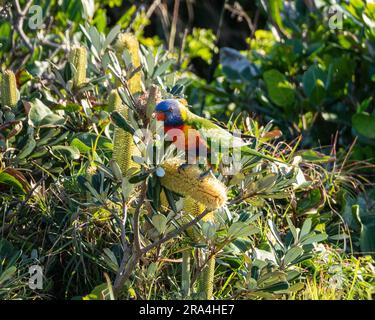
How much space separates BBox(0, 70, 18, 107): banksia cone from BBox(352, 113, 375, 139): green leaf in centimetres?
183

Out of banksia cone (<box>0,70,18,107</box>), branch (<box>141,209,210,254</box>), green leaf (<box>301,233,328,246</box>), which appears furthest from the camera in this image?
banksia cone (<box>0,70,18,107</box>)

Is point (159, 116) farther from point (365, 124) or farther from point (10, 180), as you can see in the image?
point (365, 124)

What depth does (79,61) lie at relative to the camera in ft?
10.8

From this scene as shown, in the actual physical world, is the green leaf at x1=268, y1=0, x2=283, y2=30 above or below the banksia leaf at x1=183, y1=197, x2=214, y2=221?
above

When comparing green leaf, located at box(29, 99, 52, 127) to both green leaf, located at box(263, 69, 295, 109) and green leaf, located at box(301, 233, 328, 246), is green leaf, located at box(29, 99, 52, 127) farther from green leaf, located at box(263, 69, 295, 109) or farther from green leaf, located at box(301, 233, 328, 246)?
green leaf, located at box(263, 69, 295, 109)

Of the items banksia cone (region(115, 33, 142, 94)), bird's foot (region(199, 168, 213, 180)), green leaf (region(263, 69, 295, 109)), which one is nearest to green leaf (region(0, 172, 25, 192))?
banksia cone (region(115, 33, 142, 94))

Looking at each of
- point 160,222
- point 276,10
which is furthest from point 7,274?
point 276,10

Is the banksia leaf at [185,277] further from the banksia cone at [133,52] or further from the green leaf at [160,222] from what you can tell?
the banksia cone at [133,52]

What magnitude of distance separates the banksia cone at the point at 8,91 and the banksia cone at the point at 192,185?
109cm

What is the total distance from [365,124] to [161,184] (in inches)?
80.7

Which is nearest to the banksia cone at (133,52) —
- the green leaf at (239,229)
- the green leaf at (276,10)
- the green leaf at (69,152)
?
the green leaf at (69,152)

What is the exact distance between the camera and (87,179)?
2518mm

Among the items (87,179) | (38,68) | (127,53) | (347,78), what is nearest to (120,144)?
(87,179)

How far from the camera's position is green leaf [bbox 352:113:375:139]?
398cm
